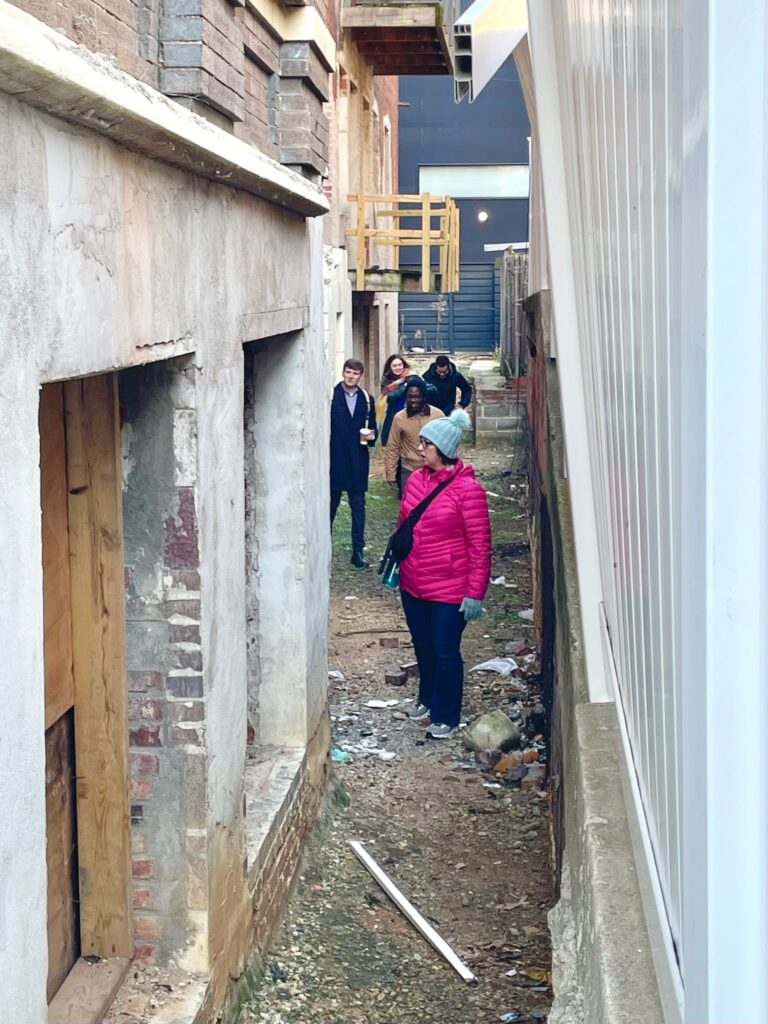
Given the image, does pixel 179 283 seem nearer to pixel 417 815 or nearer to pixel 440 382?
pixel 417 815

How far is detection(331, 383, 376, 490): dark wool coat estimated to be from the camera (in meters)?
11.6

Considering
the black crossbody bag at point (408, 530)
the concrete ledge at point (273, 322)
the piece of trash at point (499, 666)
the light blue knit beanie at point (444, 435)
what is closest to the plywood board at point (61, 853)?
the concrete ledge at point (273, 322)

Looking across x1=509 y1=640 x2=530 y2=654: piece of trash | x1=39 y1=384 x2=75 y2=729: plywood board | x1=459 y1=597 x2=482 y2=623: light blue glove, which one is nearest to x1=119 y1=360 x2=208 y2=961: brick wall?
x1=39 y1=384 x2=75 y2=729: plywood board

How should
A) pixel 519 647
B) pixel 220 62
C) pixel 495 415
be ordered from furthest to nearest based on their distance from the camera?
pixel 495 415, pixel 519 647, pixel 220 62

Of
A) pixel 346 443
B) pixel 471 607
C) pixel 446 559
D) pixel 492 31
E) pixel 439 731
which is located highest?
pixel 492 31

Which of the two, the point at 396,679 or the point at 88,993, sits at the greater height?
the point at 88,993

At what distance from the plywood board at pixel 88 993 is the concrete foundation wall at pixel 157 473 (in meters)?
0.15

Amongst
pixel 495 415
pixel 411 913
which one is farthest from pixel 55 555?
pixel 495 415

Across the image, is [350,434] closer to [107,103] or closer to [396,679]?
[396,679]

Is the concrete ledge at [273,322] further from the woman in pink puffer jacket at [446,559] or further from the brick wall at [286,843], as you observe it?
the brick wall at [286,843]

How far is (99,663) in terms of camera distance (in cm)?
392

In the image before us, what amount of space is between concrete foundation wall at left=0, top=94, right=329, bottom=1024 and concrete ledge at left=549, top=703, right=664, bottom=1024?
3.52ft

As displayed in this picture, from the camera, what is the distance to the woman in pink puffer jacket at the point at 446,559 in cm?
763

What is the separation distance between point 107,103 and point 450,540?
207 inches
